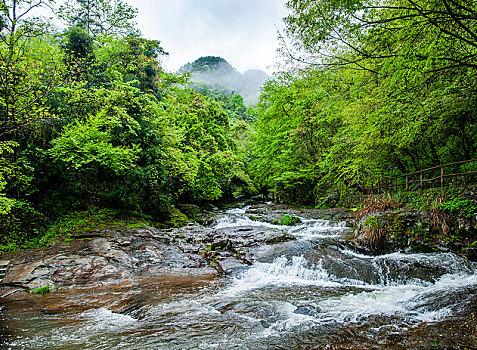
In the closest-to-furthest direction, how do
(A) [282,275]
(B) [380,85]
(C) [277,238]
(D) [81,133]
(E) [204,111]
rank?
(B) [380,85] < (A) [282,275] < (D) [81,133] < (C) [277,238] < (E) [204,111]

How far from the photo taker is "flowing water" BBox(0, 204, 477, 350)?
3801mm

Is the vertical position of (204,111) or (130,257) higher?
(204,111)

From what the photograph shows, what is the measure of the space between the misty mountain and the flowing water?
10816 cm

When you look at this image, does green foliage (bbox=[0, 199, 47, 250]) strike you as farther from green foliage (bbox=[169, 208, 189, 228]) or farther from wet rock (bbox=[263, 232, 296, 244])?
wet rock (bbox=[263, 232, 296, 244])

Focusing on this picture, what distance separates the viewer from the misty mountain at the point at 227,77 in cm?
11798

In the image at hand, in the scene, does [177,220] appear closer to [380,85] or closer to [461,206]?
[380,85]

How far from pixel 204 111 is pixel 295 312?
16.4m

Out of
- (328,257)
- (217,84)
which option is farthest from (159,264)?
(217,84)

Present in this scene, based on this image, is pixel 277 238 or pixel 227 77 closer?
pixel 277 238

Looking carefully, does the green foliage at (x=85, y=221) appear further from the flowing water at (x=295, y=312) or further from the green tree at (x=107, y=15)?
the green tree at (x=107, y=15)

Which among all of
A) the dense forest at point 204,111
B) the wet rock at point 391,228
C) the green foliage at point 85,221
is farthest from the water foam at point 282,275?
the green foliage at point 85,221

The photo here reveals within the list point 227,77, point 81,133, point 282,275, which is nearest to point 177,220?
point 81,133

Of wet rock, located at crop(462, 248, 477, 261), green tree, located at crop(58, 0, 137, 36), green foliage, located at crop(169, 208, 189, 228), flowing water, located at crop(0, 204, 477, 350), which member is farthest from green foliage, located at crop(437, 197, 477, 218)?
green tree, located at crop(58, 0, 137, 36)

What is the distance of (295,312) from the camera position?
4988mm
